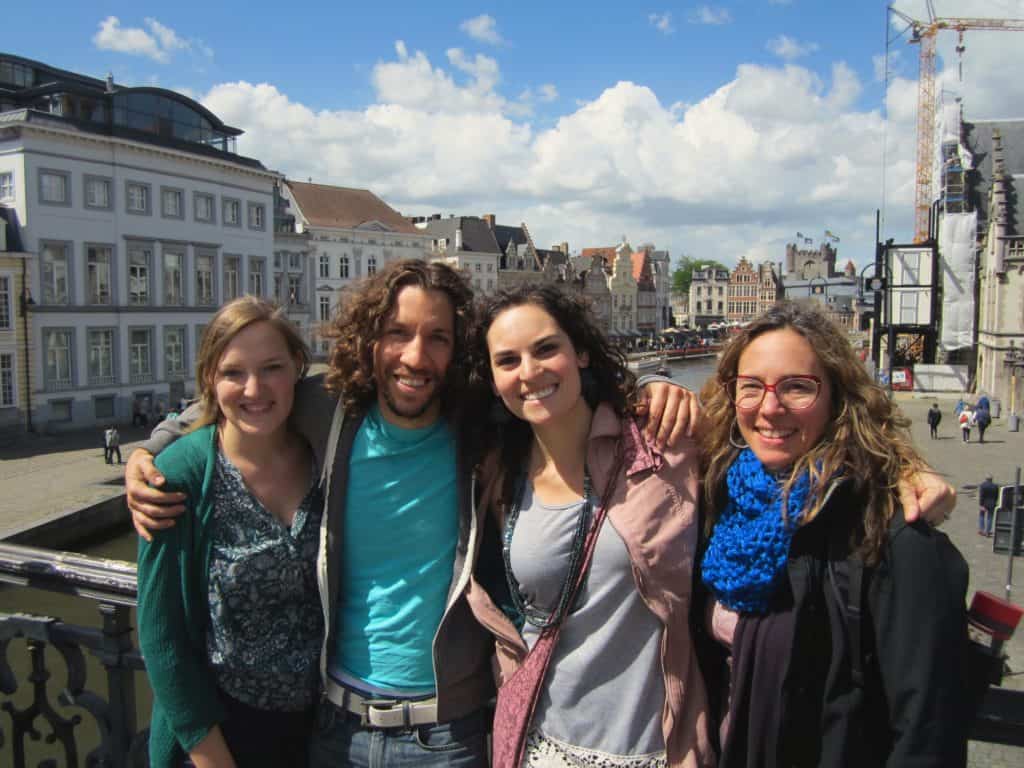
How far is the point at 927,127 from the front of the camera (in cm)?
8125

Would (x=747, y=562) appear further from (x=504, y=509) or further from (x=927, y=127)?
(x=927, y=127)

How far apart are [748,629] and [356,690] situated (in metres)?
1.20

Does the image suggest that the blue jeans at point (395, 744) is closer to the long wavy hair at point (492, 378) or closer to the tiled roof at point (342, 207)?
the long wavy hair at point (492, 378)

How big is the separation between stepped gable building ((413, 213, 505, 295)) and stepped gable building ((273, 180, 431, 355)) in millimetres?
7695

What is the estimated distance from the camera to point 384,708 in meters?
2.55

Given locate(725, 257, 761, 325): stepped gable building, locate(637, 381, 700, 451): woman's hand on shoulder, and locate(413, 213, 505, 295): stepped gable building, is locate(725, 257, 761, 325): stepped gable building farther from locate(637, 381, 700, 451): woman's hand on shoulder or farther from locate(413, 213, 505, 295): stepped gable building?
locate(637, 381, 700, 451): woman's hand on shoulder

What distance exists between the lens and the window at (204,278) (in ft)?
128

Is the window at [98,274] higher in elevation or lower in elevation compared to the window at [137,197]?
lower

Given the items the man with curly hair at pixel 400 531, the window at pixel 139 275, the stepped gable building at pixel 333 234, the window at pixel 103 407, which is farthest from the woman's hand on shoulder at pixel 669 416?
the stepped gable building at pixel 333 234

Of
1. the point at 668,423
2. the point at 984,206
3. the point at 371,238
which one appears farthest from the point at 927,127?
the point at 668,423

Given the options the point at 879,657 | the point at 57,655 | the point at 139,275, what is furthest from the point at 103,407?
the point at 879,657

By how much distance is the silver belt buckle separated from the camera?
2.52 m

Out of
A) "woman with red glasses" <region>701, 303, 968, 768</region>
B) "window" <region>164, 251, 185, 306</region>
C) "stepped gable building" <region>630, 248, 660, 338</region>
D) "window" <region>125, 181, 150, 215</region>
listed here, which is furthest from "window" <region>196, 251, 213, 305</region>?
"stepped gable building" <region>630, 248, 660, 338</region>

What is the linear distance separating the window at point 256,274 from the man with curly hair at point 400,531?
41.4 meters
